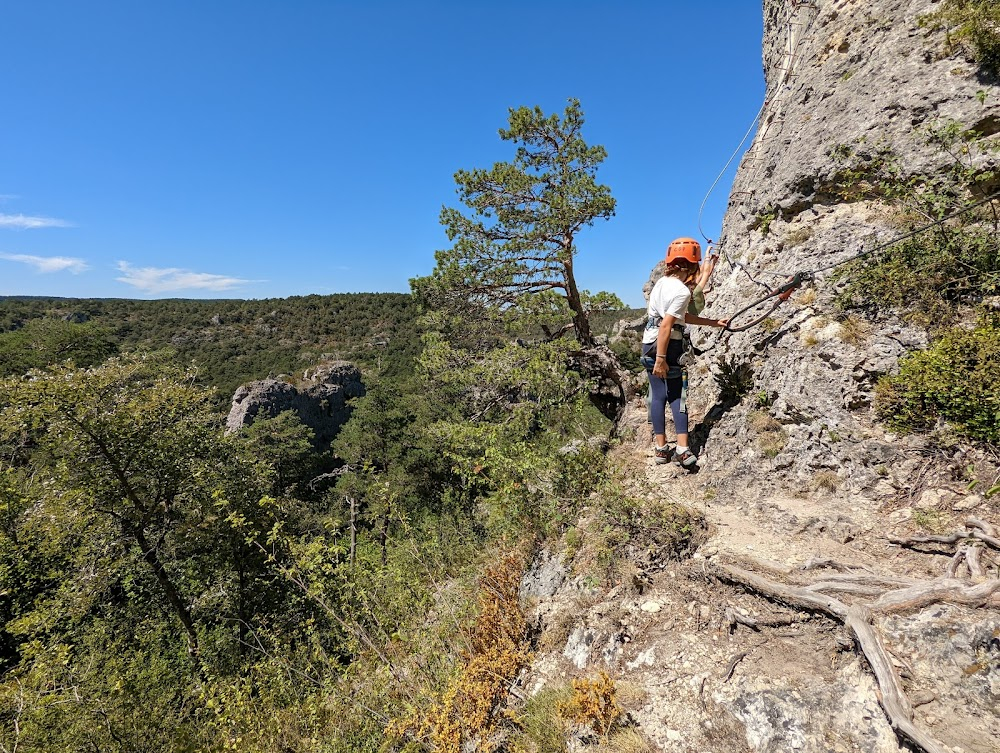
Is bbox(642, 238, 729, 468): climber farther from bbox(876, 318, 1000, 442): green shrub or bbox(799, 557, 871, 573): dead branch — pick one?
bbox(799, 557, 871, 573): dead branch

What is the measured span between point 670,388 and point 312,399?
129ft

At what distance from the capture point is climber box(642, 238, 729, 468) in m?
4.33

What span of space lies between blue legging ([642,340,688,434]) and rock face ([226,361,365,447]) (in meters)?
30.8

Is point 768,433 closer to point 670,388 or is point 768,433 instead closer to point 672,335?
point 670,388

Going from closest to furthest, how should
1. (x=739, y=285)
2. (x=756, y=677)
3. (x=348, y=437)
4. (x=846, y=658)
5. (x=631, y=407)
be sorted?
(x=846, y=658)
(x=756, y=677)
(x=739, y=285)
(x=631, y=407)
(x=348, y=437)

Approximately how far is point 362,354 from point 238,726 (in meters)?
59.6

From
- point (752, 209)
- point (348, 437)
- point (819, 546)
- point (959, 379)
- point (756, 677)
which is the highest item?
point (752, 209)

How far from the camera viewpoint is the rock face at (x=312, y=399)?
3306cm

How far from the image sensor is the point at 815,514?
3.59 m

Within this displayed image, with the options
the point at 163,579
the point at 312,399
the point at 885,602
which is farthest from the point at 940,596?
the point at 312,399

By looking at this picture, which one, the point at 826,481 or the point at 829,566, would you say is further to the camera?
the point at 826,481

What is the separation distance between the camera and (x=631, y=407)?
8.29 meters

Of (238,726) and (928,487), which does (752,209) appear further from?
(238,726)

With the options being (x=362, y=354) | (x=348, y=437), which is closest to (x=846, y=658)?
(x=348, y=437)
